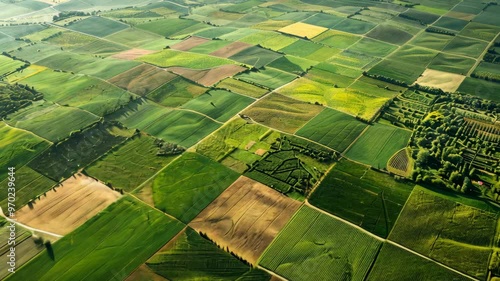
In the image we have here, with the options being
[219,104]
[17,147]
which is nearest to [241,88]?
[219,104]

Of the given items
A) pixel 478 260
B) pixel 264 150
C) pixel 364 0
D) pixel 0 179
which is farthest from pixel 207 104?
pixel 364 0

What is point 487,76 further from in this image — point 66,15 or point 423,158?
point 66,15

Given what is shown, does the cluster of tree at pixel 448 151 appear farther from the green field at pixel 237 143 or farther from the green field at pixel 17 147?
the green field at pixel 17 147

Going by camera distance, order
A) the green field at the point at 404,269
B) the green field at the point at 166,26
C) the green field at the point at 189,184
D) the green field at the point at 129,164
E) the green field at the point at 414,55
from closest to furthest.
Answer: the green field at the point at 404,269
the green field at the point at 189,184
the green field at the point at 129,164
the green field at the point at 414,55
the green field at the point at 166,26

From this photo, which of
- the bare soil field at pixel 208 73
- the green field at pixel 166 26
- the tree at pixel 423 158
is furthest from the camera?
the green field at pixel 166 26

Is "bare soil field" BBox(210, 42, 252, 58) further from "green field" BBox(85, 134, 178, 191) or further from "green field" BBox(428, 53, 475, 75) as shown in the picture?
"green field" BBox(428, 53, 475, 75)

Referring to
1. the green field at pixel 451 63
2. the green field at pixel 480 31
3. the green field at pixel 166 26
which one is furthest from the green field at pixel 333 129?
the green field at pixel 480 31

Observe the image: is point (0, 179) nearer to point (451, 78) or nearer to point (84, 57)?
point (84, 57)

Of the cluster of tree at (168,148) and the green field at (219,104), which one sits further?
the green field at (219,104)
